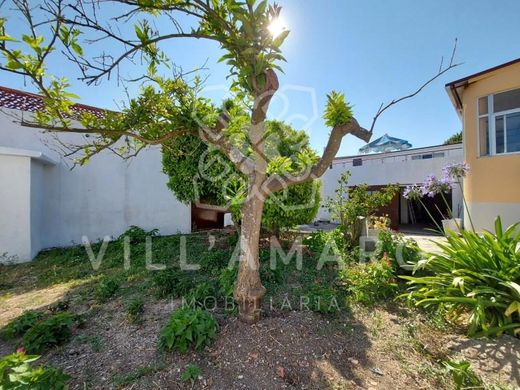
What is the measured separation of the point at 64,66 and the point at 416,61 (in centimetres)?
614

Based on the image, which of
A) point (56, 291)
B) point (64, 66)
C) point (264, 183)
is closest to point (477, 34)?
point (264, 183)

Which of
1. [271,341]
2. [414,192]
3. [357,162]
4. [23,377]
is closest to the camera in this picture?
[23,377]

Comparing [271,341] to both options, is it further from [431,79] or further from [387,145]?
[387,145]

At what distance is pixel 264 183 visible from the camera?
2.83 meters

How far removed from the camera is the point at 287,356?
2502 millimetres

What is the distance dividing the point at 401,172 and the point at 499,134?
340 inches

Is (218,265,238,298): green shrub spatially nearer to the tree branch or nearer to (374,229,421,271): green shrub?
the tree branch

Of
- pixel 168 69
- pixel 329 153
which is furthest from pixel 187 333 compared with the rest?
pixel 168 69

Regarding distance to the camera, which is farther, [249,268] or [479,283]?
[479,283]

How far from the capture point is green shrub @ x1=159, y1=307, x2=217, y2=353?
2432 millimetres

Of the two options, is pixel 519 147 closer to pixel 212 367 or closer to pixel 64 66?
pixel 212 367

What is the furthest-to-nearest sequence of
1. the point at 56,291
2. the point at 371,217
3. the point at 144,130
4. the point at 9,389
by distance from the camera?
the point at 371,217, the point at 56,291, the point at 144,130, the point at 9,389

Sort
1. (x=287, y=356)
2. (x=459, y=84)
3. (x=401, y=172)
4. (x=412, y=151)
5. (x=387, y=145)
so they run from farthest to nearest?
(x=387, y=145) → (x=412, y=151) → (x=401, y=172) → (x=459, y=84) → (x=287, y=356)

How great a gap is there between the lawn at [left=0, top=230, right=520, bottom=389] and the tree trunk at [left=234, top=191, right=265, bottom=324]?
0.51 feet
